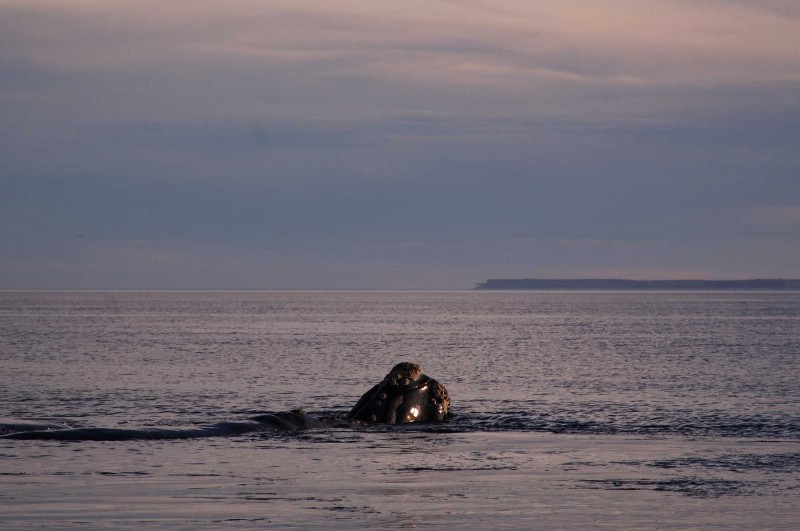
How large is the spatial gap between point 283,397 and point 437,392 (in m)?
12.1

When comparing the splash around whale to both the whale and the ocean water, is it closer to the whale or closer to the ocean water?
the whale

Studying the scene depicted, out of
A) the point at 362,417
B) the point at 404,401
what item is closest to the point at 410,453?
the point at 404,401

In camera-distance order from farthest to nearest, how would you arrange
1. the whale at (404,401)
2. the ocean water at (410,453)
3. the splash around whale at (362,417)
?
1. the whale at (404,401)
2. the splash around whale at (362,417)
3. the ocean water at (410,453)

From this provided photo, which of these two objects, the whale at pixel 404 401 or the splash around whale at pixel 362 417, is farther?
the whale at pixel 404 401

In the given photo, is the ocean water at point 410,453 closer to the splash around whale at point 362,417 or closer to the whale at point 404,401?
the splash around whale at point 362,417

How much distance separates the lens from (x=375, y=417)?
3170cm

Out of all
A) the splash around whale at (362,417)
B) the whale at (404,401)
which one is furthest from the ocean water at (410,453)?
the whale at (404,401)

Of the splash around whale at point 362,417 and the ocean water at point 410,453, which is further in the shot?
the splash around whale at point 362,417

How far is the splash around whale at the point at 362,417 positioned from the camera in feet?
93.9

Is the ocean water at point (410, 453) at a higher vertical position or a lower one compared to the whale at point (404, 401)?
lower

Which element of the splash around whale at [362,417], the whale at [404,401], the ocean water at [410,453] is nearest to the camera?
the ocean water at [410,453]

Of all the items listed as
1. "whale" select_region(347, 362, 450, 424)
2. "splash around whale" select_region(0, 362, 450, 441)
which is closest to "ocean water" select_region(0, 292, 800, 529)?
"splash around whale" select_region(0, 362, 450, 441)

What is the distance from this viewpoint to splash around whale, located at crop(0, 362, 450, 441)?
2862 cm

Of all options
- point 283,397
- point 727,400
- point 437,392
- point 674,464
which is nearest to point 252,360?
point 283,397
